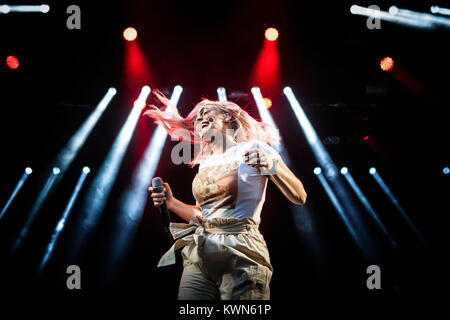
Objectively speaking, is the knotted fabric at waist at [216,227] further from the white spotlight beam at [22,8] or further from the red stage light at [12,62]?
the red stage light at [12,62]

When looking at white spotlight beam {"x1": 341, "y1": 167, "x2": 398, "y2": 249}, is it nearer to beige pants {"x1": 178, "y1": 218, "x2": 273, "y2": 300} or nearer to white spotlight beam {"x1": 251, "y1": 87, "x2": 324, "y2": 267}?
white spotlight beam {"x1": 251, "y1": 87, "x2": 324, "y2": 267}

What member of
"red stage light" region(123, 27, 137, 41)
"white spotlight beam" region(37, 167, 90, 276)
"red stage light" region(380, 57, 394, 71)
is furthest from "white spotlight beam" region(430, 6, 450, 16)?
"white spotlight beam" region(37, 167, 90, 276)

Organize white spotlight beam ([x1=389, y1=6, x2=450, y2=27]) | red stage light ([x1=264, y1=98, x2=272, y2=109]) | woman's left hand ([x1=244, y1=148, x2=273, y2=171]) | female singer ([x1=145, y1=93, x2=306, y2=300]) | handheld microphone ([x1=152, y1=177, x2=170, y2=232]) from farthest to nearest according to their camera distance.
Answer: red stage light ([x1=264, y1=98, x2=272, y2=109]) → white spotlight beam ([x1=389, y1=6, x2=450, y2=27]) → handheld microphone ([x1=152, y1=177, x2=170, y2=232]) → female singer ([x1=145, y1=93, x2=306, y2=300]) → woman's left hand ([x1=244, y1=148, x2=273, y2=171])

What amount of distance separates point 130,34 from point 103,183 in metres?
1.89

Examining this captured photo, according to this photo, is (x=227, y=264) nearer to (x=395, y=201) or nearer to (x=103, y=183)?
(x=103, y=183)

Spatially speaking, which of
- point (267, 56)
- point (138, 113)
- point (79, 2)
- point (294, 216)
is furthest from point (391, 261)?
point (79, 2)

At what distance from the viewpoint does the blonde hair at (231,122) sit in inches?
95.0

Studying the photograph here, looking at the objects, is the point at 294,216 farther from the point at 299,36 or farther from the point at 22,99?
the point at 22,99

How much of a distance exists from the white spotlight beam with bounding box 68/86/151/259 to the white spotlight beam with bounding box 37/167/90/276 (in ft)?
0.53

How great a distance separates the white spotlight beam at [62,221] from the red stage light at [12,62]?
1.51 metres

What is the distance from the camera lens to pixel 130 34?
4.00 m

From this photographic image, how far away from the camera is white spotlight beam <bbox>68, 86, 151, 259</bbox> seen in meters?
3.94

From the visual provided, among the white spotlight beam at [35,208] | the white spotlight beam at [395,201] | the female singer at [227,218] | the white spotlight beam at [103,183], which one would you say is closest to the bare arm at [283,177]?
the female singer at [227,218]

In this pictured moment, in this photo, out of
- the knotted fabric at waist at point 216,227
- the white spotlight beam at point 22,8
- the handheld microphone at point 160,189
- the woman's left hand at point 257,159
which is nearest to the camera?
the woman's left hand at point 257,159
